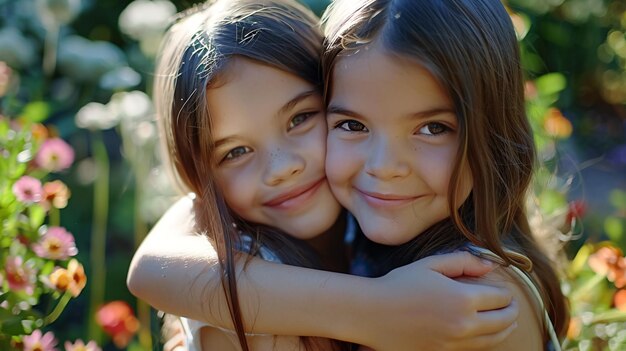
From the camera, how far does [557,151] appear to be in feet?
8.16

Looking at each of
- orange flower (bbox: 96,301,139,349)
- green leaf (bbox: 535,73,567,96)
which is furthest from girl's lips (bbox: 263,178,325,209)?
green leaf (bbox: 535,73,567,96)

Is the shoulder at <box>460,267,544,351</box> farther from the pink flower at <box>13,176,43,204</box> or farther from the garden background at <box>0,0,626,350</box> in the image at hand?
the pink flower at <box>13,176,43,204</box>

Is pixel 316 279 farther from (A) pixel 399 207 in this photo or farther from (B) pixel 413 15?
(B) pixel 413 15

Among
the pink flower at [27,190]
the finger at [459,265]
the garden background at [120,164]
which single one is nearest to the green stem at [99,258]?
the garden background at [120,164]

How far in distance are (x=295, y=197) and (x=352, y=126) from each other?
0.22 m

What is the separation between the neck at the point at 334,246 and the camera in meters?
2.16

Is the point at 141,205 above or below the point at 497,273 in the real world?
below

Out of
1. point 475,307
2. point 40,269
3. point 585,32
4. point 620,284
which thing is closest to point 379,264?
point 475,307

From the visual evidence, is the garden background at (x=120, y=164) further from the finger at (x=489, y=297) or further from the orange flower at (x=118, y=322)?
the finger at (x=489, y=297)

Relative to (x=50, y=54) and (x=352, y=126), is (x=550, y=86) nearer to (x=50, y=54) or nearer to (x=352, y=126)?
(x=352, y=126)

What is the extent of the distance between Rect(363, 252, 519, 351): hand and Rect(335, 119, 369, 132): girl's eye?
294 millimetres

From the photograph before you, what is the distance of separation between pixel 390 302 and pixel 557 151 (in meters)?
1.04

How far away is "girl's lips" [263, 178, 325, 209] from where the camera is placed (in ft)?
6.23

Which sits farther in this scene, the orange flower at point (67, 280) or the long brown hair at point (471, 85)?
the orange flower at point (67, 280)
